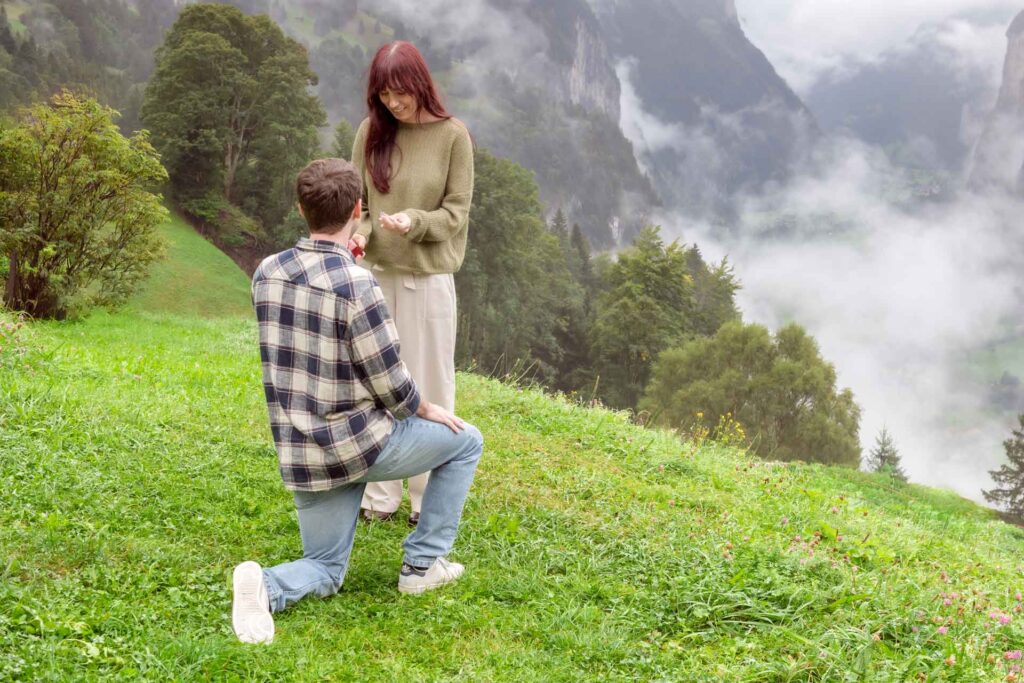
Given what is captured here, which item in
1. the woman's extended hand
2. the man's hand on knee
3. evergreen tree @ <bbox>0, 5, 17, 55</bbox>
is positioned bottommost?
the man's hand on knee

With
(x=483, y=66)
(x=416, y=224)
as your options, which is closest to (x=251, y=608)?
(x=416, y=224)

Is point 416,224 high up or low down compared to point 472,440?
up

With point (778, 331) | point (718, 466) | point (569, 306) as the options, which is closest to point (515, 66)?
point (569, 306)

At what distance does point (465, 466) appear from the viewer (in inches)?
141

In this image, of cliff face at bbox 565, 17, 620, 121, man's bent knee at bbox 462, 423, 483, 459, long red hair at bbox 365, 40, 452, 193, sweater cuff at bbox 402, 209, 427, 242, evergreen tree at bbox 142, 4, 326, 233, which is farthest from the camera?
cliff face at bbox 565, 17, 620, 121

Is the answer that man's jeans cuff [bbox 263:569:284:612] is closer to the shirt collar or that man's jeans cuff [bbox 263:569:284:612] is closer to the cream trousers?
the cream trousers

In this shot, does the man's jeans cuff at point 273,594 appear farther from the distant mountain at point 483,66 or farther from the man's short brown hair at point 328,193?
the distant mountain at point 483,66

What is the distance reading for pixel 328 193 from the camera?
3111mm

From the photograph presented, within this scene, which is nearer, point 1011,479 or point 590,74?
point 1011,479

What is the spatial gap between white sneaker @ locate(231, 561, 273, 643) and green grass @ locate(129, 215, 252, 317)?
24.4 meters

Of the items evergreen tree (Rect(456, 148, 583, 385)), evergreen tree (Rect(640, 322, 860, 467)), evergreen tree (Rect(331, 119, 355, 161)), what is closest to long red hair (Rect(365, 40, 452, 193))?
evergreen tree (Rect(640, 322, 860, 467))

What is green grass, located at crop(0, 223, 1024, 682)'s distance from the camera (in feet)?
9.98

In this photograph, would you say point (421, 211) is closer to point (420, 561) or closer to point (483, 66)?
point (420, 561)

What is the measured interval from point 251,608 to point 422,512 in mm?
852
